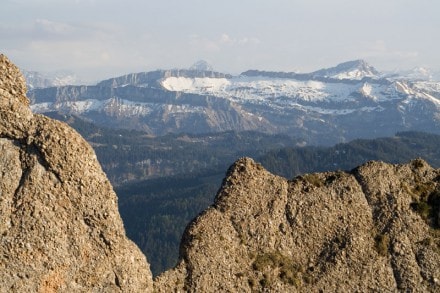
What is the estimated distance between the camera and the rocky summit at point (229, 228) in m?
30.2

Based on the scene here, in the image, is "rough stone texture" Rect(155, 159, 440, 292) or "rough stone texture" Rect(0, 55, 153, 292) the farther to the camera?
"rough stone texture" Rect(155, 159, 440, 292)

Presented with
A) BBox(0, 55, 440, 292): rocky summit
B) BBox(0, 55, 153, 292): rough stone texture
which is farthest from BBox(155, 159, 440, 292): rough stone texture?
BBox(0, 55, 153, 292): rough stone texture

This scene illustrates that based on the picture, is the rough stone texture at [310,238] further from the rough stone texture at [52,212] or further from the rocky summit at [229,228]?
the rough stone texture at [52,212]

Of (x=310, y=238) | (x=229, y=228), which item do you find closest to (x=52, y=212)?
(x=229, y=228)

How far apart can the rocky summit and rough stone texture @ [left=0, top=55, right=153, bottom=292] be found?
49mm

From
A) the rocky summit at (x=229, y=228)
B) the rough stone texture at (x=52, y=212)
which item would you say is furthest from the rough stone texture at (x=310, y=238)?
the rough stone texture at (x=52, y=212)

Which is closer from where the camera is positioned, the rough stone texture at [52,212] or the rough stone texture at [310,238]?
the rough stone texture at [52,212]

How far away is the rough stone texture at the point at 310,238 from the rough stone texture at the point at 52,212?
686 cm

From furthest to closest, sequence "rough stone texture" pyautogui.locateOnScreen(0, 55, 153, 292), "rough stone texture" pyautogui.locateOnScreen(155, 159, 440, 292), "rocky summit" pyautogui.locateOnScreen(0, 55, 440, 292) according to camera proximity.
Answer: "rough stone texture" pyautogui.locateOnScreen(155, 159, 440, 292), "rocky summit" pyautogui.locateOnScreen(0, 55, 440, 292), "rough stone texture" pyautogui.locateOnScreen(0, 55, 153, 292)

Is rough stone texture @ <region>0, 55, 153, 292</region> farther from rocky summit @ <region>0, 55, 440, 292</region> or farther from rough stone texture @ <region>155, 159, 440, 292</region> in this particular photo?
rough stone texture @ <region>155, 159, 440, 292</region>

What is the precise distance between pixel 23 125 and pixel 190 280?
1347 cm

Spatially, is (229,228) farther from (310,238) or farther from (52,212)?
(52,212)

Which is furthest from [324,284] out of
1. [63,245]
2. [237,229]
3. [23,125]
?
[23,125]

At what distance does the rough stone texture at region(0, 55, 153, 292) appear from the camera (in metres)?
29.5
